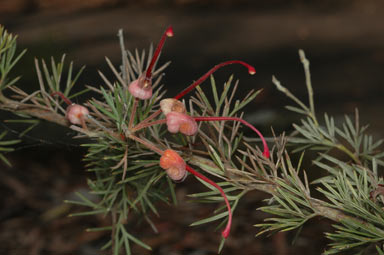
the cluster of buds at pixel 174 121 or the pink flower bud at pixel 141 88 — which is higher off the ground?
the pink flower bud at pixel 141 88

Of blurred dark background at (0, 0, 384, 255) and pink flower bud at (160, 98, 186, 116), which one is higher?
blurred dark background at (0, 0, 384, 255)

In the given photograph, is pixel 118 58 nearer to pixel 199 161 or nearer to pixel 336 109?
pixel 336 109

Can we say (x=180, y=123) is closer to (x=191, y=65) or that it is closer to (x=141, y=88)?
(x=141, y=88)

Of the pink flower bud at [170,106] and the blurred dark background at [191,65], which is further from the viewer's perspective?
the blurred dark background at [191,65]

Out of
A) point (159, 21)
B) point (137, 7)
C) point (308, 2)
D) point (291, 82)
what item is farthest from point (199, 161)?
point (308, 2)

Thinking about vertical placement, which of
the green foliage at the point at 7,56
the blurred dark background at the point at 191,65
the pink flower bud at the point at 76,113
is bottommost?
the pink flower bud at the point at 76,113
